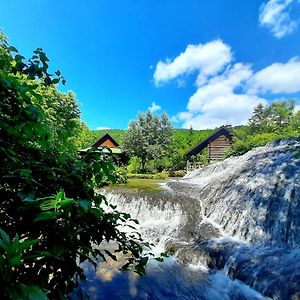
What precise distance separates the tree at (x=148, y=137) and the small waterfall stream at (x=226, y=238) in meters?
29.2

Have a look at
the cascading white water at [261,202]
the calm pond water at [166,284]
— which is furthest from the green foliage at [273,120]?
the calm pond water at [166,284]

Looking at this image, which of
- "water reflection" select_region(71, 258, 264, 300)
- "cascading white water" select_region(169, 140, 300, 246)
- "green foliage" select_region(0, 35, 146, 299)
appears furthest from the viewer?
"cascading white water" select_region(169, 140, 300, 246)

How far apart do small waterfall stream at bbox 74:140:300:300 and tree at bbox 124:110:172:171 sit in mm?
29228

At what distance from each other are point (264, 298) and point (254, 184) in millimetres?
5525

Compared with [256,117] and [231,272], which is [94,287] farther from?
[256,117]

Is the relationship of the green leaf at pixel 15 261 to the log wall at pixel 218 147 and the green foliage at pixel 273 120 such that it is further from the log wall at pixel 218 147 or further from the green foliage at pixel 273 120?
the green foliage at pixel 273 120

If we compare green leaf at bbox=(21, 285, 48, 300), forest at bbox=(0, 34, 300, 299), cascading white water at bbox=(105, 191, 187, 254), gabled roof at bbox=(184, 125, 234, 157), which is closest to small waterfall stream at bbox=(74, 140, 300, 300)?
cascading white water at bbox=(105, 191, 187, 254)

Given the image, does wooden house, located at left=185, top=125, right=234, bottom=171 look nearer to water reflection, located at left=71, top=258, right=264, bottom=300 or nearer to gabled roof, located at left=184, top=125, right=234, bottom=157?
gabled roof, located at left=184, top=125, right=234, bottom=157

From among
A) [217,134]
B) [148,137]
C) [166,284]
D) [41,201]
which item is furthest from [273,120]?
[41,201]

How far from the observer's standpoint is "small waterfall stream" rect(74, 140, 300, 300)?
6938 mm

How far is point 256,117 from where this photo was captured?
4384 centimetres

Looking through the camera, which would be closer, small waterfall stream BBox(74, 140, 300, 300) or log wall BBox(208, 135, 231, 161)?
small waterfall stream BBox(74, 140, 300, 300)

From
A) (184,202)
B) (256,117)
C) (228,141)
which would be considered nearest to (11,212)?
(184,202)

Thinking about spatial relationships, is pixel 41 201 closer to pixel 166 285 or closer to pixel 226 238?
pixel 166 285
